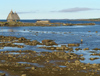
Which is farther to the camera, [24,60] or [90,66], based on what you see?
[24,60]

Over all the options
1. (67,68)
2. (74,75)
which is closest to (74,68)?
(67,68)

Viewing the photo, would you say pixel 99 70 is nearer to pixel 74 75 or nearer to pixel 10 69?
pixel 74 75

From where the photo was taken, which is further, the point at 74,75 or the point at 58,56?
the point at 58,56

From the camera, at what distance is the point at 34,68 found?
24156 mm

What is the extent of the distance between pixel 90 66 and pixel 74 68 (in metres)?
2.36

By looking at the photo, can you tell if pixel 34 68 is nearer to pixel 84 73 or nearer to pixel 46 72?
pixel 46 72

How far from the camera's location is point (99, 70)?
925 inches

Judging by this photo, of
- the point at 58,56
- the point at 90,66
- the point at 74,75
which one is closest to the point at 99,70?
the point at 90,66

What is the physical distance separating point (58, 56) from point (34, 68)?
8.90 m

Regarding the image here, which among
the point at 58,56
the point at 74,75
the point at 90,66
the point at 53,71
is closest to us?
the point at 74,75

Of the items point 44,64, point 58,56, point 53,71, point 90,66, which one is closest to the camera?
point 53,71

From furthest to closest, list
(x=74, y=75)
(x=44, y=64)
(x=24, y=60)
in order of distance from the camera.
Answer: (x=24, y=60) < (x=44, y=64) < (x=74, y=75)

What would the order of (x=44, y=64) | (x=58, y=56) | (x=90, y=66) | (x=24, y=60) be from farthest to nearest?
(x=58, y=56), (x=24, y=60), (x=44, y=64), (x=90, y=66)

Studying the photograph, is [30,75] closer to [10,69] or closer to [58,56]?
[10,69]
